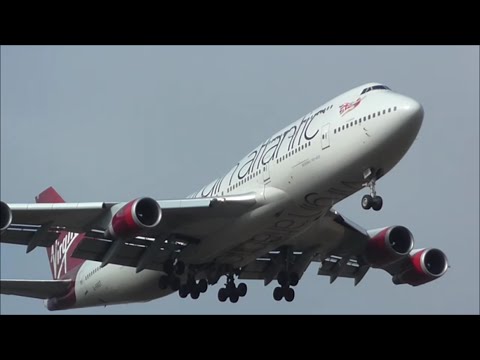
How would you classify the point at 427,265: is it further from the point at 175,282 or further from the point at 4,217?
the point at 4,217

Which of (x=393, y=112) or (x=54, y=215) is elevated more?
(x=393, y=112)

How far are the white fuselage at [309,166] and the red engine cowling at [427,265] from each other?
7151 millimetres

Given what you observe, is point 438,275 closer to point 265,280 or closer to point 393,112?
point 265,280

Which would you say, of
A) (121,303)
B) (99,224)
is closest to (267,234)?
(99,224)

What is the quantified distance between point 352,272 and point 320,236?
5.44m

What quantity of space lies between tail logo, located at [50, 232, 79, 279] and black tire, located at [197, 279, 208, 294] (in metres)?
8.93

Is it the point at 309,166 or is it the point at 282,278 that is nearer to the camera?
the point at 309,166

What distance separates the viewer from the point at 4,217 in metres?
34.2

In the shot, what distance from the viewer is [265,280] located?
42.5 m

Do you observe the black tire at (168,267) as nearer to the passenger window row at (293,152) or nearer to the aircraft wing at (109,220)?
the aircraft wing at (109,220)

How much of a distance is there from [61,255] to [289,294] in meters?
12.5

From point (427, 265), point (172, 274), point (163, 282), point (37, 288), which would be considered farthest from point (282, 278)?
point (37, 288)

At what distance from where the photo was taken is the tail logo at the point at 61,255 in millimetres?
47656

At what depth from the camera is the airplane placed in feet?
110
